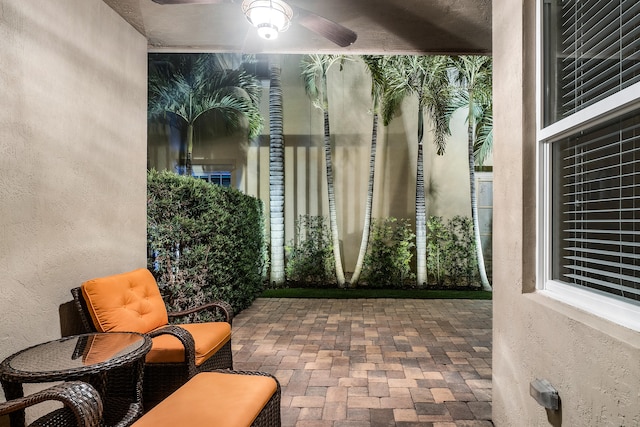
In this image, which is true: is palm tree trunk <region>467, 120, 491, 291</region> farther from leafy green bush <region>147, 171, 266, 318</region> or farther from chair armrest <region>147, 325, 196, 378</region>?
chair armrest <region>147, 325, 196, 378</region>

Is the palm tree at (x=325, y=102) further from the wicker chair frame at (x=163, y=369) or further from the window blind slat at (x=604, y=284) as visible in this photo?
the window blind slat at (x=604, y=284)

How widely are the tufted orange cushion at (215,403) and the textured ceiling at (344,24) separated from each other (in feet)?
8.37

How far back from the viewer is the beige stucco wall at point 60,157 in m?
1.99

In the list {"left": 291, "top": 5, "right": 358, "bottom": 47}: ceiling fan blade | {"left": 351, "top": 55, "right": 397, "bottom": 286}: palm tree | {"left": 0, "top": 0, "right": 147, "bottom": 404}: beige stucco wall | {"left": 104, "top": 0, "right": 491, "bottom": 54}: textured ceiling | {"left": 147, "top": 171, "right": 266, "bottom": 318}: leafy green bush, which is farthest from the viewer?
{"left": 351, "top": 55, "right": 397, "bottom": 286}: palm tree

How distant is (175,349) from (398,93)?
5.68m

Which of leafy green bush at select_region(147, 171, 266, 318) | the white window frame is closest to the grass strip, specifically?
leafy green bush at select_region(147, 171, 266, 318)

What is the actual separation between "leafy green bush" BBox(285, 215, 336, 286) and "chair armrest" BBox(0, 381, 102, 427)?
596 cm

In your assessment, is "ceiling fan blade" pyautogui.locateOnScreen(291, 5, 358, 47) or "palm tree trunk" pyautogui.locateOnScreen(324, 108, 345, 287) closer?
"ceiling fan blade" pyautogui.locateOnScreen(291, 5, 358, 47)

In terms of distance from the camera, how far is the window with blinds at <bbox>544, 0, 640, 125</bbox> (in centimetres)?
151

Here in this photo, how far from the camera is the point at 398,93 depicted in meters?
6.56

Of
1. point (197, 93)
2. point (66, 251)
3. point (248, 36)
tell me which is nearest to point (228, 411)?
point (66, 251)

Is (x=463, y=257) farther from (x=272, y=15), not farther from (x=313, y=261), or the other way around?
(x=272, y=15)

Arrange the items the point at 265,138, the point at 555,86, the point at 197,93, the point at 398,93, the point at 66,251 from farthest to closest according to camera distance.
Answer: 1. the point at 265,138
2. the point at 197,93
3. the point at 398,93
4. the point at 66,251
5. the point at 555,86

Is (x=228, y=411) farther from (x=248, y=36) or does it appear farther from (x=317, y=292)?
(x=317, y=292)
